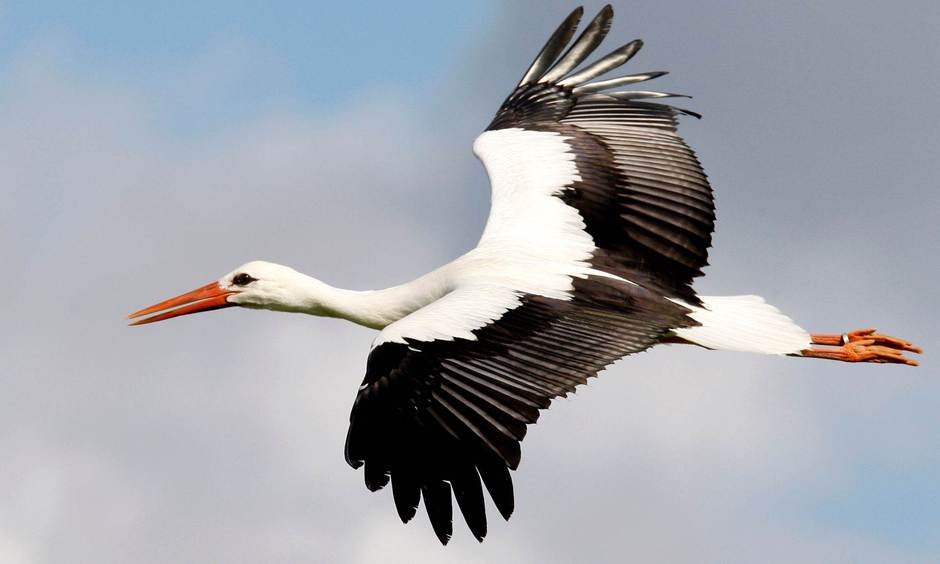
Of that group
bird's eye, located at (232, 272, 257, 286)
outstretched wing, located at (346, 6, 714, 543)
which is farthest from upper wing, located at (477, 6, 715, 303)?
bird's eye, located at (232, 272, 257, 286)

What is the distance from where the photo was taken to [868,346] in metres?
12.5

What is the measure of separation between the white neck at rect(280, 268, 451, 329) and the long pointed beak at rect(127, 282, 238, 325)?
53 centimetres

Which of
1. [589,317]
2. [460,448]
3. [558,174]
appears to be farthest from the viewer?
[558,174]

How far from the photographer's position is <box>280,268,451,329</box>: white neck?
36.8 ft

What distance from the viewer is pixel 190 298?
12.6 meters

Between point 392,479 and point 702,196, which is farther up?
point 702,196

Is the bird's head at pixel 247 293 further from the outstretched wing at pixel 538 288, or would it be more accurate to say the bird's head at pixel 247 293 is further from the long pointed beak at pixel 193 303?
the outstretched wing at pixel 538 288

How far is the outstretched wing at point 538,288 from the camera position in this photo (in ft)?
30.0

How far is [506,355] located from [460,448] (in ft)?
2.39

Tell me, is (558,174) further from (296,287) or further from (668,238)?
(296,287)

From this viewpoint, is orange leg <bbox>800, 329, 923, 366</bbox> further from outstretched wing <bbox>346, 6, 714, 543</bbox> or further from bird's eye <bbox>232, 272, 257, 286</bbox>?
bird's eye <bbox>232, 272, 257, 286</bbox>

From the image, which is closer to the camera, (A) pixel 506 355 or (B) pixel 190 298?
(A) pixel 506 355

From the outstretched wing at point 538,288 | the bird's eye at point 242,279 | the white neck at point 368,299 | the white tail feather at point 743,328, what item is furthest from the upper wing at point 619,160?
the bird's eye at point 242,279

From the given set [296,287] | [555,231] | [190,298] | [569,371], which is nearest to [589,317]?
[569,371]
